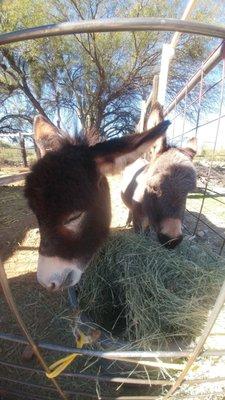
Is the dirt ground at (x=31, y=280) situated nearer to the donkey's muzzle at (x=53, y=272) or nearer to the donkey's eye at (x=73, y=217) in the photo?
the donkey's muzzle at (x=53, y=272)

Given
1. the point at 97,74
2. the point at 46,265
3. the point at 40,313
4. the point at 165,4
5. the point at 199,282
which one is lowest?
the point at 40,313

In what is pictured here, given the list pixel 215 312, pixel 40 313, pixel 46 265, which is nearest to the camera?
pixel 215 312

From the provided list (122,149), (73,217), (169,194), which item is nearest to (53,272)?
(73,217)

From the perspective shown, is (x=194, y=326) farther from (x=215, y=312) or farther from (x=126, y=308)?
(x=215, y=312)

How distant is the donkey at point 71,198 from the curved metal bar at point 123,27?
49 cm

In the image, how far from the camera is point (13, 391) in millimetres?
1420

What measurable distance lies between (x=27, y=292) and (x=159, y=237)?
42.2 inches

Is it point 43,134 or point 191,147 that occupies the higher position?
point 43,134

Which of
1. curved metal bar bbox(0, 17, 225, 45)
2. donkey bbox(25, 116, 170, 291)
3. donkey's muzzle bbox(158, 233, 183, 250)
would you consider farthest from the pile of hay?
curved metal bar bbox(0, 17, 225, 45)

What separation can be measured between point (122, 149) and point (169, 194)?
87cm

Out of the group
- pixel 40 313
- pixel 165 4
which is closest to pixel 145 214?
pixel 40 313

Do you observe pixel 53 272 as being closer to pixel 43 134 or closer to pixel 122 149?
pixel 122 149

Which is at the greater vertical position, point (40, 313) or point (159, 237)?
point (159, 237)

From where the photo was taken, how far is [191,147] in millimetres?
2936
